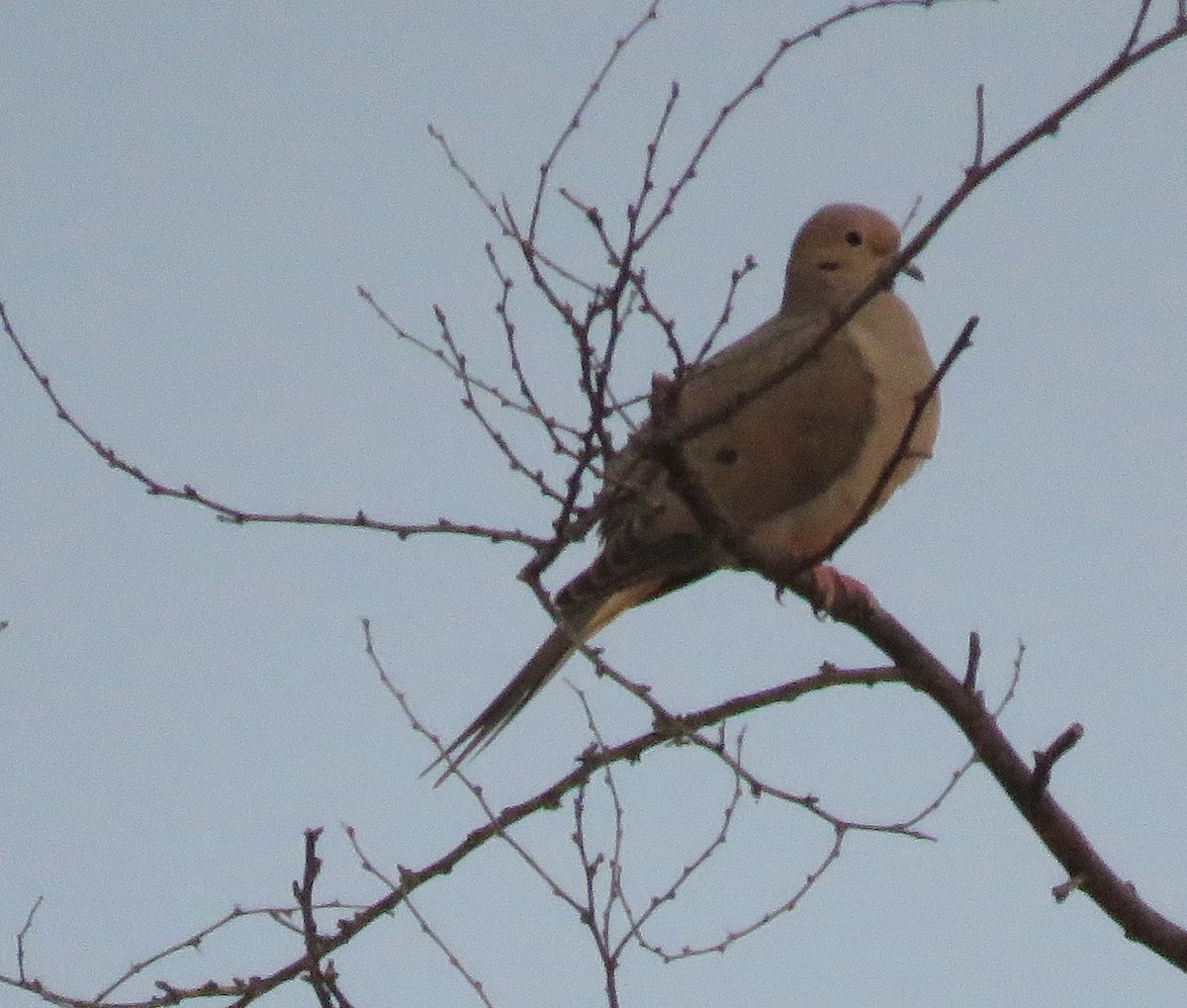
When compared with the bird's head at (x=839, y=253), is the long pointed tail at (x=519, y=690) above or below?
below

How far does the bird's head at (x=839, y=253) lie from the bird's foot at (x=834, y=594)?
58.3 inches

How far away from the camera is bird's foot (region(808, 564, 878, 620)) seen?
4258 millimetres

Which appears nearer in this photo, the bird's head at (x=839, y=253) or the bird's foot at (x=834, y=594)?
the bird's foot at (x=834, y=594)

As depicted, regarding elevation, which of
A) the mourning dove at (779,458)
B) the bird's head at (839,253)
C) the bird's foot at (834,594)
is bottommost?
the bird's foot at (834,594)

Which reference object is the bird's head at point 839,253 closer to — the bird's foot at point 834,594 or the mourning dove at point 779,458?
the mourning dove at point 779,458

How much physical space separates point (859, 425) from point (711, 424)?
219 cm

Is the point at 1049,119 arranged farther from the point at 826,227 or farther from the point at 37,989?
the point at 826,227

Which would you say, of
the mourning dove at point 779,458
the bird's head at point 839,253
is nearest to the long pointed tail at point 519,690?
the mourning dove at point 779,458

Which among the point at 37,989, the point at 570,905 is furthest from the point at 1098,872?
the point at 37,989

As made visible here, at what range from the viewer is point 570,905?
12.3 feet

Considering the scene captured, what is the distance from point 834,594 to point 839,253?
5.82 ft

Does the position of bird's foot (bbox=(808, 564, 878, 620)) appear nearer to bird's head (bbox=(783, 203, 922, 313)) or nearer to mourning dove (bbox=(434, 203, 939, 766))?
mourning dove (bbox=(434, 203, 939, 766))

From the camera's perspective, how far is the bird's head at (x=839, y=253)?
19.3 feet

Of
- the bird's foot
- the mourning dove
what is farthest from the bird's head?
the bird's foot
